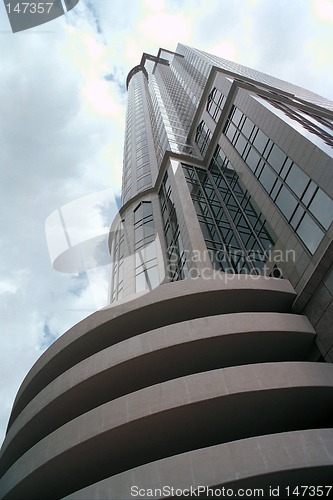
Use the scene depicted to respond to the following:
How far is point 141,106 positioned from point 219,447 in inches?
2873

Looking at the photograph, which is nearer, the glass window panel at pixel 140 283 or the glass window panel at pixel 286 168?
the glass window panel at pixel 286 168

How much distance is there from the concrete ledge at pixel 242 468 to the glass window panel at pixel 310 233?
7552mm

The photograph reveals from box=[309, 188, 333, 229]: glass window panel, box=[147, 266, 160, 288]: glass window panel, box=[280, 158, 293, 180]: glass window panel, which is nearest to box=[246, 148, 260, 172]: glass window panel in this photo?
box=[280, 158, 293, 180]: glass window panel

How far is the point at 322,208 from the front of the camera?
14281 millimetres

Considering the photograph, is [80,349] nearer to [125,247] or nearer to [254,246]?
[254,246]

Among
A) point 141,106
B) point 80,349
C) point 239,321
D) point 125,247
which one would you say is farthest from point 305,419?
point 141,106

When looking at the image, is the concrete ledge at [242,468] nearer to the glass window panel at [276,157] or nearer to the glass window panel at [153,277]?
the glass window panel at [276,157]

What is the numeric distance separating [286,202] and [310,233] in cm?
303

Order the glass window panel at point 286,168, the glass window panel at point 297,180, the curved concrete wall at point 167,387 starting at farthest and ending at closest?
the glass window panel at point 286,168, the glass window panel at point 297,180, the curved concrete wall at point 167,387

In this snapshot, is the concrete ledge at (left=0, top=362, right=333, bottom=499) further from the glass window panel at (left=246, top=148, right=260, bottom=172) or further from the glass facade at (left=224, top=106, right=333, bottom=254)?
the glass window panel at (left=246, top=148, right=260, bottom=172)

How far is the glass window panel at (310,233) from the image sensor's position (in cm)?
1408

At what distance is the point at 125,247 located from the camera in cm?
3102

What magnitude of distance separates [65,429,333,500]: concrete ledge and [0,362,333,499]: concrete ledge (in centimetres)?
151

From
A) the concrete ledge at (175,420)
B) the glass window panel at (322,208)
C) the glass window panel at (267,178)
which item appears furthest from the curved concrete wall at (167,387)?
the glass window panel at (267,178)
